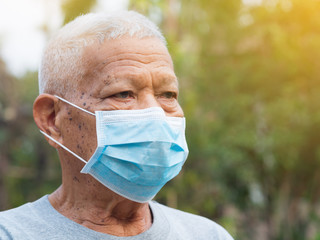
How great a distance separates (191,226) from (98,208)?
0.52 metres

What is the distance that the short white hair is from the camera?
196cm

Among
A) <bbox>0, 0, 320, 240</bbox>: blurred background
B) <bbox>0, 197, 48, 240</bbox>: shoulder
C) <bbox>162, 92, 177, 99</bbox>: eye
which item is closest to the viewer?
<bbox>0, 197, 48, 240</bbox>: shoulder

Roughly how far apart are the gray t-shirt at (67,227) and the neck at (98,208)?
64 millimetres

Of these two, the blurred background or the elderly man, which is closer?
the elderly man

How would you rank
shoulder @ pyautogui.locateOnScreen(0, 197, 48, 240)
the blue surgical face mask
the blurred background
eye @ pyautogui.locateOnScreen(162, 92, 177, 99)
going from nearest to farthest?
1. shoulder @ pyautogui.locateOnScreen(0, 197, 48, 240)
2. the blue surgical face mask
3. eye @ pyautogui.locateOnScreen(162, 92, 177, 99)
4. the blurred background

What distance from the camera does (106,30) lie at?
6.40ft

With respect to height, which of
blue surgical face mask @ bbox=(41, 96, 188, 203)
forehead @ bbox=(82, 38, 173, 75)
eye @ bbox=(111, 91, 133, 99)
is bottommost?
blue surgical face mask @ bbox=(41, 96, 188, 203)

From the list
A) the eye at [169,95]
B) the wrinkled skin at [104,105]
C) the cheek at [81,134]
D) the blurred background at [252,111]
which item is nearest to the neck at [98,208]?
the wrinkled skin at [104,105]

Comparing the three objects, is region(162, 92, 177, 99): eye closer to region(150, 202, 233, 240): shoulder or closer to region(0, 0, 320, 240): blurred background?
region(150, 202, 233, 240): shoulder

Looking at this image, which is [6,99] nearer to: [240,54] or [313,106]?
[240,54]

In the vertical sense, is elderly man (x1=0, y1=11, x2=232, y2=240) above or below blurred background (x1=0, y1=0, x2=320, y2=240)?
above

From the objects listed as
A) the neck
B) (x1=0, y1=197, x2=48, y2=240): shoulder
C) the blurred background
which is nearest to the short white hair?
the neck

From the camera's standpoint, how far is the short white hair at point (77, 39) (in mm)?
1958

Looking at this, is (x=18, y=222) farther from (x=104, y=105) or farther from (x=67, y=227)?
(x=104, y=105)
